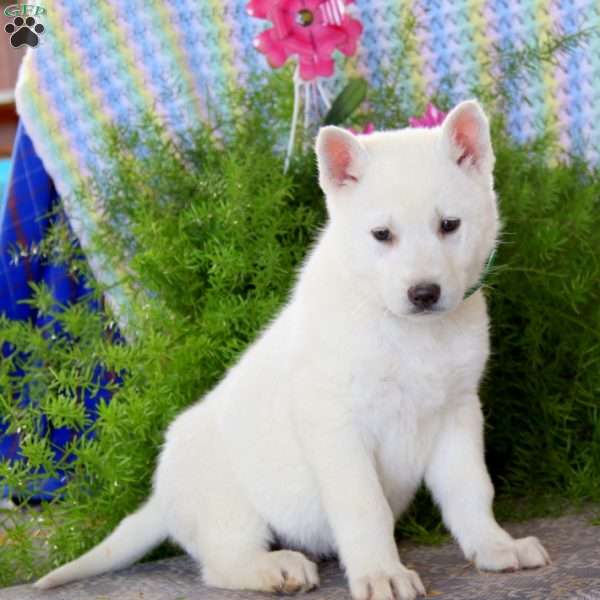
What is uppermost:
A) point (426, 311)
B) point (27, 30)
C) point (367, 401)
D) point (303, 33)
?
point (27, 30)

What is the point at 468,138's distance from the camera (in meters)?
2.01

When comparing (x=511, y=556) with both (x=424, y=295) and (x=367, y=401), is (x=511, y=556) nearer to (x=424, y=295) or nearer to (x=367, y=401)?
(x=367, y=401)

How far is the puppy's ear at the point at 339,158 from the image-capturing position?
198cm

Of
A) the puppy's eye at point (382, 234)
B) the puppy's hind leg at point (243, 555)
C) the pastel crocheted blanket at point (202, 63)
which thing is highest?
the pastel crocheted blanket at point (202, 63)

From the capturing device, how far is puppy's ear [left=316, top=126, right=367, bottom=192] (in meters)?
1.98

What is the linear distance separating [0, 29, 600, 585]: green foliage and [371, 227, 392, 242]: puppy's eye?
587 millimetres

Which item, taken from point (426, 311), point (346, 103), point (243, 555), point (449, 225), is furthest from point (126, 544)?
point (346, 103)

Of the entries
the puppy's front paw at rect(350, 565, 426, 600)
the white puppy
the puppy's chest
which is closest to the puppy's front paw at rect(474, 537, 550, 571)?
the white puppy

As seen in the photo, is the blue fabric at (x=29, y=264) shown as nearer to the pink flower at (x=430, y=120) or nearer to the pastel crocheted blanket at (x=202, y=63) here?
the pastel crocheted blanket at (x=202, y=63)

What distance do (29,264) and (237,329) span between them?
0.89 meters

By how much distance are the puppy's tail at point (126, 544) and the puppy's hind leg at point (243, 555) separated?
16 cm

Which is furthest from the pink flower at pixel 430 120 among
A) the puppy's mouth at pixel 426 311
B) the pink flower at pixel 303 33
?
the puppy's mouth at pixel 426 311

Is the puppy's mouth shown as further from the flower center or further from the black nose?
the flower center

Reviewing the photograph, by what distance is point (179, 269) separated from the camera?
8.71ft
